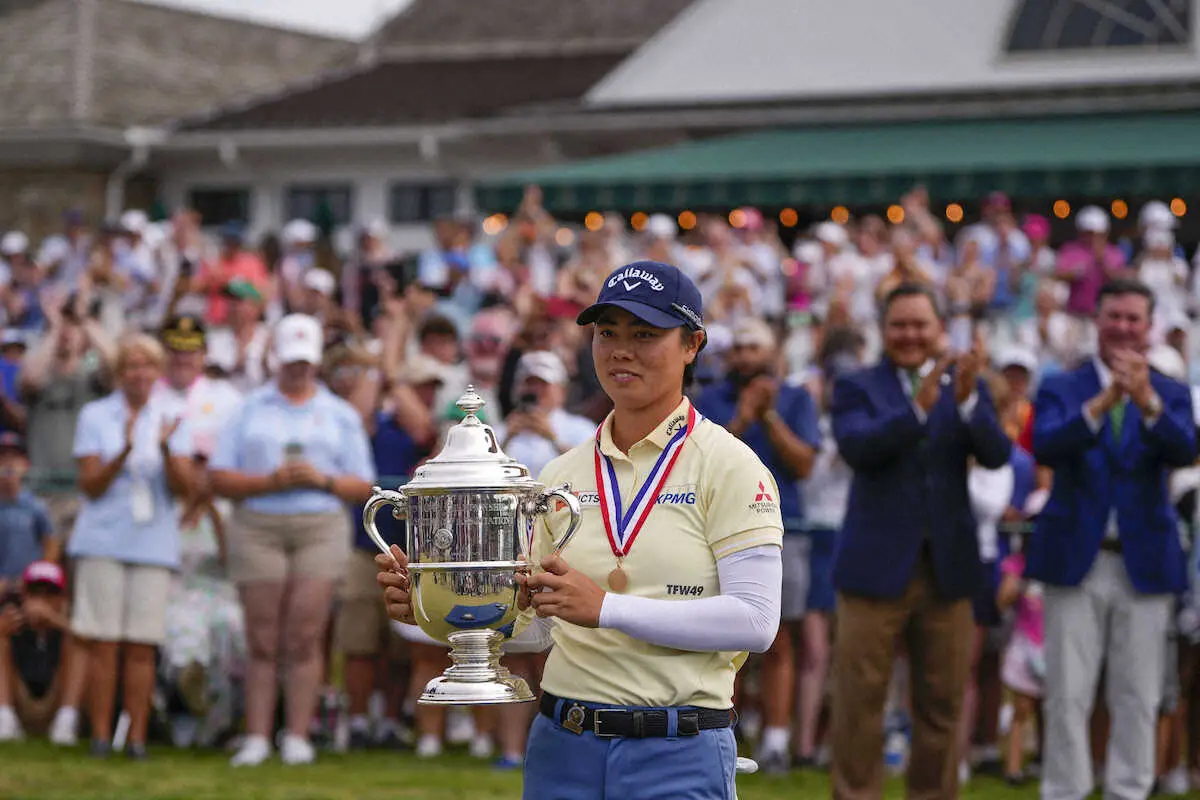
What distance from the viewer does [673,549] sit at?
4965 millimetres

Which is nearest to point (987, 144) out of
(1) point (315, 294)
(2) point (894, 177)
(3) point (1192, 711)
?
(2) point (894, 177)

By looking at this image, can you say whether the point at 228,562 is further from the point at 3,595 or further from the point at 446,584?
Result: the point at 446,584

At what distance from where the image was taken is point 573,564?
506 cm

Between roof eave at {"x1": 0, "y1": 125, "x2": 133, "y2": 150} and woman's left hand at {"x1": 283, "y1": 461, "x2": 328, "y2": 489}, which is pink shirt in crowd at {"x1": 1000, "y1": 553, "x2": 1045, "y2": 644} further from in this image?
roof eave at {"x1": 0, "y1": 125, "x2": 133, "y2": 150}

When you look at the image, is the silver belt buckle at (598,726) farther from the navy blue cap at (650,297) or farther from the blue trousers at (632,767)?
the navy blue cap at (650,297)

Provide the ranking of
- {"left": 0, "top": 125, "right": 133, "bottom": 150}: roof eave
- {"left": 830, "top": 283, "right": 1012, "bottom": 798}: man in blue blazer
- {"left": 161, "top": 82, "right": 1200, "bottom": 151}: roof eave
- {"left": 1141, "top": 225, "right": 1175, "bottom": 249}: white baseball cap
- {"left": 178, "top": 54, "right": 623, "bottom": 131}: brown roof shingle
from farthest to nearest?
1. {"left": 0, "top": 125, "right": 133, "bottom": 150}: roof eave
2. {"left": 178, "top": 54, "right": 623, "bottom": 131}: brown roof shingle
3. {"left": 161, "top": 82, "right": 1200, "bottom": 151}: roof eave
4. {"left": 1141, "top": 225, "right": 1175, "bottom": 249}: white baseball cap
5. {"left": 830, "top": 283, "right": 1012, "bottom": 798}: man in blue blazer

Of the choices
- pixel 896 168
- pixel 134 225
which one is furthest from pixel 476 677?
pixel 896 168

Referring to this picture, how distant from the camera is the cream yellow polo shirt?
4.96 meters

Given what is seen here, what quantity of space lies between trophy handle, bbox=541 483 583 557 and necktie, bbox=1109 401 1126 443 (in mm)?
4828

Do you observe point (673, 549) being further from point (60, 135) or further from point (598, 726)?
point (60, 135)

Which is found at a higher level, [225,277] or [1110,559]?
[225,277]

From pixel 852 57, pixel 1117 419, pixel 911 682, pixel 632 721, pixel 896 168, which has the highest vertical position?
pixel 852 57

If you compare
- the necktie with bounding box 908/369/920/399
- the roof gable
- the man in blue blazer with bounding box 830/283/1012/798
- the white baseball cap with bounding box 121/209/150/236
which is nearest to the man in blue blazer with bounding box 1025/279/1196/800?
the man in blue blazer with bounding box 830/283/1012/798

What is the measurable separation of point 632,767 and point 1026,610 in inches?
260
